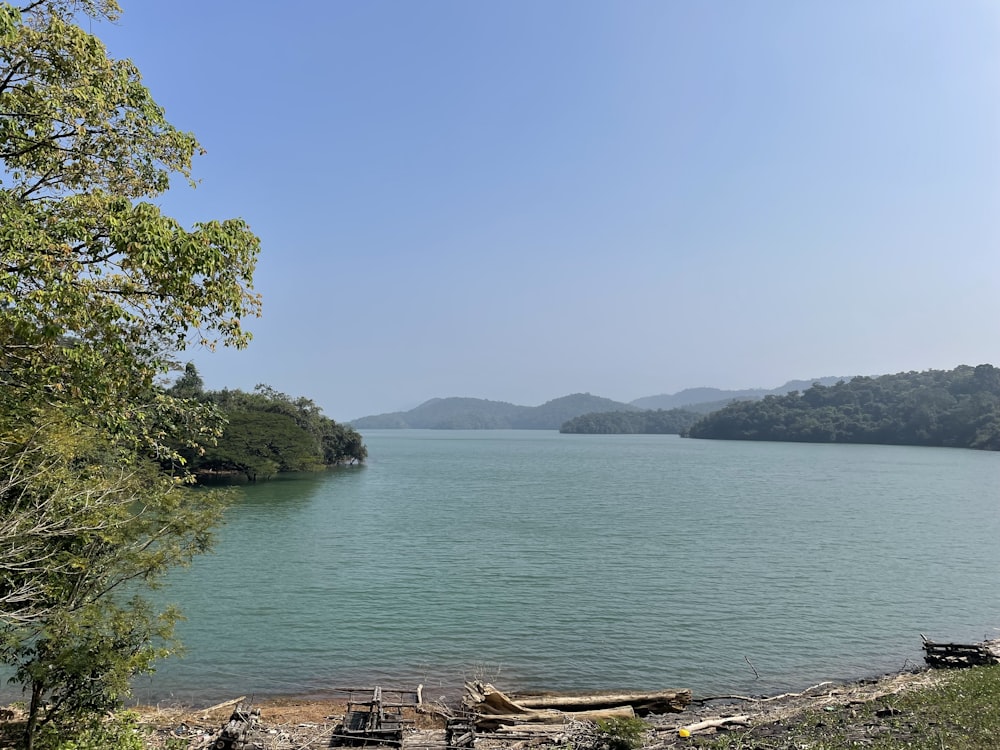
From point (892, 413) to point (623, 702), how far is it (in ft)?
576

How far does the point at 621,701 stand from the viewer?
15.5 metres

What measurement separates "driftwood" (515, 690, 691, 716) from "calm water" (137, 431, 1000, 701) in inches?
65.6

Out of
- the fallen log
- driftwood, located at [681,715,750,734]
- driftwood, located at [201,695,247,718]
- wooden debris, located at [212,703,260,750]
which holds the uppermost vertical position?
wooden debris, located at [212,703,260,750]

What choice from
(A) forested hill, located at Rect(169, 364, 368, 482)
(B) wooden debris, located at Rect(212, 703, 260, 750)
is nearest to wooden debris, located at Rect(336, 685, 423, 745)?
(B) wooden debris, located at Rect(212, 703, 260, 750)

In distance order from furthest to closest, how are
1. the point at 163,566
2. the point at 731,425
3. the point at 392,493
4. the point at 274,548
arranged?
the point at 731,425 → the point at 392,493 → the point at 274,548 → the point at 163,566

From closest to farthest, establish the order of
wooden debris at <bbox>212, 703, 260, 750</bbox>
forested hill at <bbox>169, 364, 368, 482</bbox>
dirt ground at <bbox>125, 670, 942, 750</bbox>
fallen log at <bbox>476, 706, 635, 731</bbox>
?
1. wooden debris at <bbox>212, 703, 260, 750</bbox>
2. dirt ground at <bbox>125, 670, 942, 750</bbox>
3. fallen log at <bbox>476, 706, 635, 731</bbox>
4. forested hill at <bbox>169, 364, 368, 482</bbox>

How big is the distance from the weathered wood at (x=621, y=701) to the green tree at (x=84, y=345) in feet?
30.0

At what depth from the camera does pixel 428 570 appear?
29766 mm

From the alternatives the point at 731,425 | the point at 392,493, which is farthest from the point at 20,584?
the point at 731,425

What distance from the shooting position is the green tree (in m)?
7.61

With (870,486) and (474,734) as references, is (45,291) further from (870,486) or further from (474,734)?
(870,486)

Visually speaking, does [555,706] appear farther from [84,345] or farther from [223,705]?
[84,345]

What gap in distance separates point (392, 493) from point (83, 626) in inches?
2122

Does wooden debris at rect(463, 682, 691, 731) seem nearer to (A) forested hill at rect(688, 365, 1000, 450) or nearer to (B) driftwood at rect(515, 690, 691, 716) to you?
(B) driftwood at rect(515, 690, 691, 716)
